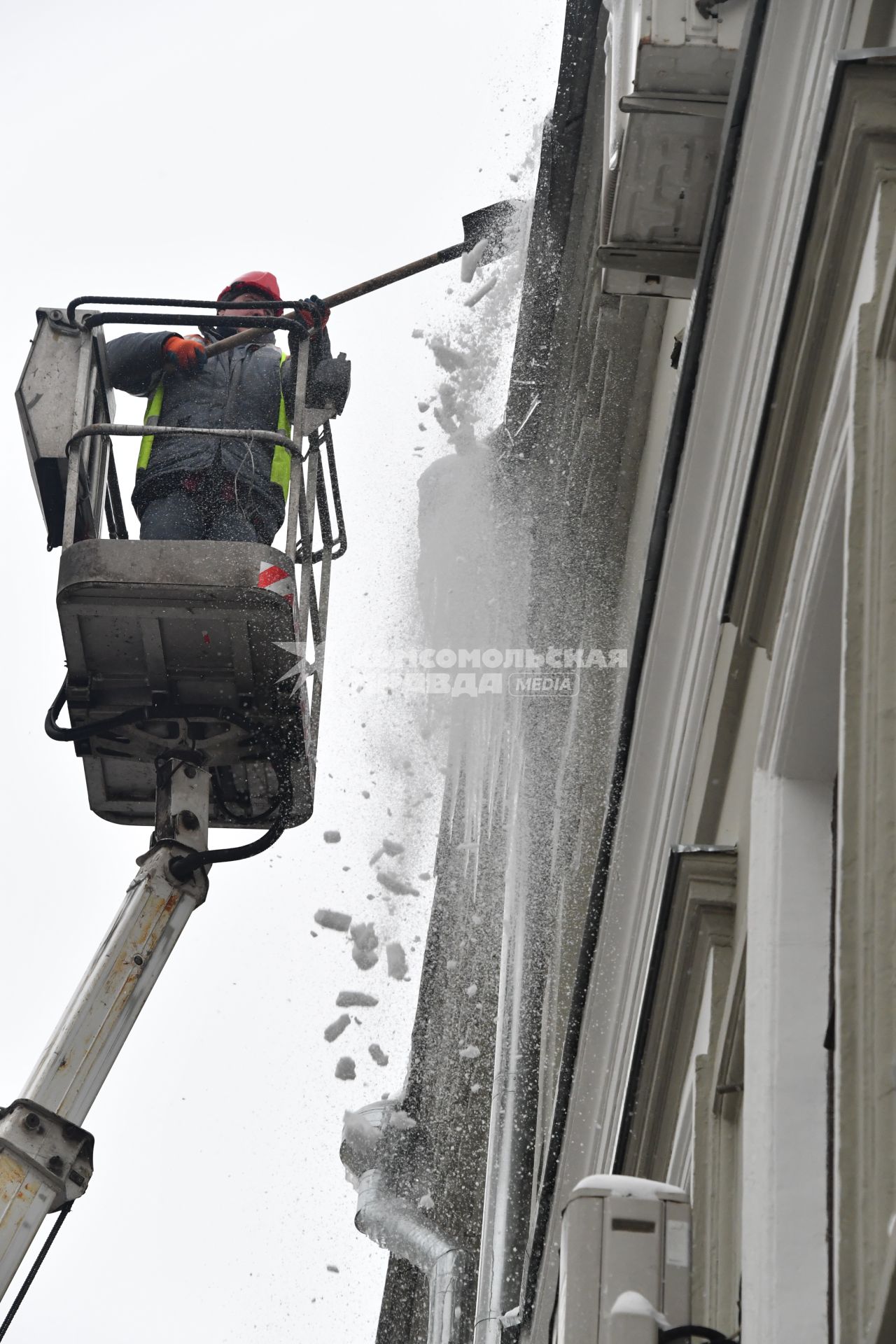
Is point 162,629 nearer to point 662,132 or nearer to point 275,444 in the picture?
point 275,444

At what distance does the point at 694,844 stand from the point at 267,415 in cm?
440

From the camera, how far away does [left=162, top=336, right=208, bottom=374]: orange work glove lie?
29.3 feet

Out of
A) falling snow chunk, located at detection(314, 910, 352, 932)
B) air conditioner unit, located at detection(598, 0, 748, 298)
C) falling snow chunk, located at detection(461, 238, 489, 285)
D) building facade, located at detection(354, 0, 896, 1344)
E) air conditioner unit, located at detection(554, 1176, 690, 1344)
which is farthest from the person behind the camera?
falling snow chunk, located at detection(314, 910, 352, 932)

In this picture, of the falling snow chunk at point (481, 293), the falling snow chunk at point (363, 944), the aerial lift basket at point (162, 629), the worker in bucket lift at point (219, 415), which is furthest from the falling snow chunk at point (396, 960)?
the worker in bucket lift at point (219, 415)

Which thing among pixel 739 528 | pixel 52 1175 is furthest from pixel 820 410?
pixel 52 1175

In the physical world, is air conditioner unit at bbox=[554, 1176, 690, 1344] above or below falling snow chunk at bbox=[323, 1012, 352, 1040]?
below

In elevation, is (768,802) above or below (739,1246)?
above

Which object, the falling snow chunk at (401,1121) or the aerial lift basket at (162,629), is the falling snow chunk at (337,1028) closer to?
the falling snow chunk at (401,1121)

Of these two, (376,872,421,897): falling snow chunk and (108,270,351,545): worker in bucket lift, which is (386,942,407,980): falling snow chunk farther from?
(108,270,351,545): worker in bucket lift

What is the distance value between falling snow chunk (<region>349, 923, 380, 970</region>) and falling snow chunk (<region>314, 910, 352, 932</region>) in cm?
10

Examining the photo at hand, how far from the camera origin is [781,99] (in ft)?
16.1

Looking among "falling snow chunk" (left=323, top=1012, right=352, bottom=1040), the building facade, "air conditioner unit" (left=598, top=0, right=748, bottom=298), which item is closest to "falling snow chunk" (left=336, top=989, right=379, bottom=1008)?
"falling snow chunk" (left=323, top=1012, right=352, bottom=1040)

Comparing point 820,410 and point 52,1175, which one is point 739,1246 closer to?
point 820,410

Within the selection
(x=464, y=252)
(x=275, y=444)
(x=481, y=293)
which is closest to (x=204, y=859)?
(x=275, y=444)
